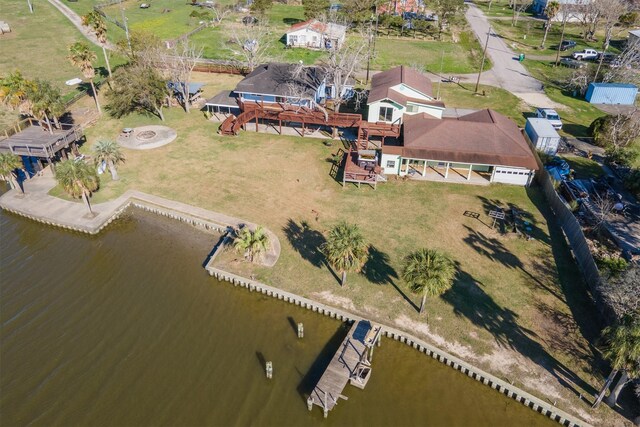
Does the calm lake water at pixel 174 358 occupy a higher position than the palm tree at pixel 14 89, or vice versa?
the palm tree at pixel 14 89

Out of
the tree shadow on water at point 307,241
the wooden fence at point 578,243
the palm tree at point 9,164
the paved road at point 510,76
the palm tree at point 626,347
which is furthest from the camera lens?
the paved road at point 510,76

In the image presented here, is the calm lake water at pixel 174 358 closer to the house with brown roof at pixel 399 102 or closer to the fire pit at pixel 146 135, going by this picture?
the fire pit at pixel 146 135

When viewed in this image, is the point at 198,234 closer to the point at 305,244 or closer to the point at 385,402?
the point at 305,244

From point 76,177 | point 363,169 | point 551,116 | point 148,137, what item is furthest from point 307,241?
point 551,116

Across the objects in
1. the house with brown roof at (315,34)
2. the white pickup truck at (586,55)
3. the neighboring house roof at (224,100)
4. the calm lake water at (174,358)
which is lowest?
the calm lake water at (174,358)

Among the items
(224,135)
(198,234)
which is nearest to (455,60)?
(224,135)

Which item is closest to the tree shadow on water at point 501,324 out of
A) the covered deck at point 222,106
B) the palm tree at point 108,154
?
the palm tree at point 108,154
